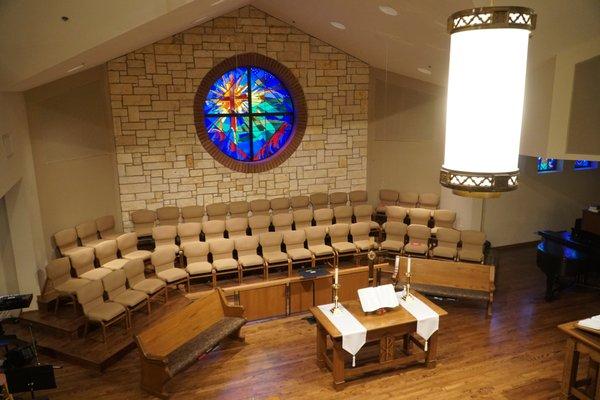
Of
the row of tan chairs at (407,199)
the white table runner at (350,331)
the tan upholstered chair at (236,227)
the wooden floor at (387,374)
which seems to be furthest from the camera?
the row of tan chairs at (407,199)

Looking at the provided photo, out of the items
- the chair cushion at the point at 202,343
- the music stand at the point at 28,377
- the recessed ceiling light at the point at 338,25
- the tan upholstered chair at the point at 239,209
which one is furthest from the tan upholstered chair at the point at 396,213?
the music stand at the point at 28,377

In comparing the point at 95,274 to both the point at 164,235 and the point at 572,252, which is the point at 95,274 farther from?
the point at 572,252

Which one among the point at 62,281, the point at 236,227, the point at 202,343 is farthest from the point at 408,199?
the point at 62,281

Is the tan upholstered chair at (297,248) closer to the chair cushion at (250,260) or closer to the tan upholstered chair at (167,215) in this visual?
the chair cushion at (250,260)

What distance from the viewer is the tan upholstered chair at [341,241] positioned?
27.1ft

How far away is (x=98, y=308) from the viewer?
627 cm

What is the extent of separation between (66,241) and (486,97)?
770 centimetres

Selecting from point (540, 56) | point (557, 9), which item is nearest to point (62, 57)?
point (557, 9)

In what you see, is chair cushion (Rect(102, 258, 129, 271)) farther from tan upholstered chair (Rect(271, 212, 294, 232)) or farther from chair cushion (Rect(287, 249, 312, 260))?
tan upholstered chair (Rect(271, 212, 294, 232))

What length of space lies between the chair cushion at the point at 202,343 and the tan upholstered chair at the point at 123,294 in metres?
1.20

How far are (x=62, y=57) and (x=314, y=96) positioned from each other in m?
5.73

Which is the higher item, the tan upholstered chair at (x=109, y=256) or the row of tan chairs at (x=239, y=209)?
the row of tan chairs at (x=239, y=209)

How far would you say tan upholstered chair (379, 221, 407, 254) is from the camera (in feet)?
27.5

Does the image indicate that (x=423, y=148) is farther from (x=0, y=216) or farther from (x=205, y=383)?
(x=0, y=216)
